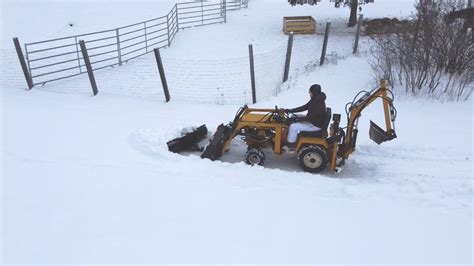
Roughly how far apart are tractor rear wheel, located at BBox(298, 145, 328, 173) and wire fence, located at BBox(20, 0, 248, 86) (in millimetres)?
7787

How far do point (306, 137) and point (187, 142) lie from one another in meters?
2.12

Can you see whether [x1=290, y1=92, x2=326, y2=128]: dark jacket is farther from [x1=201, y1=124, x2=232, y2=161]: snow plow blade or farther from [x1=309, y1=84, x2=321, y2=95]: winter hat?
[x1=201, y1=124, x2=232, y2=161]: snow plow blade

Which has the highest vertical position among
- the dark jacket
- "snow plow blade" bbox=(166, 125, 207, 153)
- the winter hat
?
the winter hat

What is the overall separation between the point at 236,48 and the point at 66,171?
9843 millimetres

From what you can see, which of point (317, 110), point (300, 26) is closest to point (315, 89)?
point (317, 110)

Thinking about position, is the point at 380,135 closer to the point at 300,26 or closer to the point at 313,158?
the point at 313,158

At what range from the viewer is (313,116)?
6.88 m

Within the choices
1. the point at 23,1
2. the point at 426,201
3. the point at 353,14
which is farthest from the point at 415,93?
the point at 23,1

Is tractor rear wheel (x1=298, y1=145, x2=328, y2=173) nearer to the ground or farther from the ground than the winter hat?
nearer to the ground

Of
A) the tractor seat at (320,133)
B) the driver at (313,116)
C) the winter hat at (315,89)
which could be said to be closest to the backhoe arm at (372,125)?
the tractor seat at (320,133)

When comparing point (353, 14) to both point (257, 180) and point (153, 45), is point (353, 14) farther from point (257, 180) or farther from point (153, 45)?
point (257, 180)

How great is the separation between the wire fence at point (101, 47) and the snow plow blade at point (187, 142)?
5.72 meters

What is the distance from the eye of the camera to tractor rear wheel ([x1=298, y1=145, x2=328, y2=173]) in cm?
687

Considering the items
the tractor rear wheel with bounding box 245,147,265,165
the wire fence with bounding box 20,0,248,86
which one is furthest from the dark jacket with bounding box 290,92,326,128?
the wire fence with bounding box 20,0,248,86
